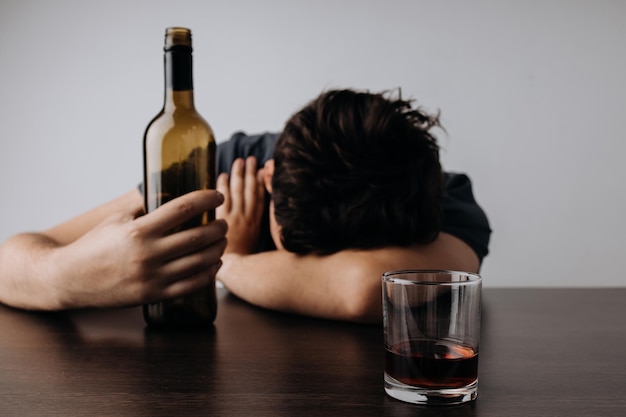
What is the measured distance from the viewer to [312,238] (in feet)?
3.48

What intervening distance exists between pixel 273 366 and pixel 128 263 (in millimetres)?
292

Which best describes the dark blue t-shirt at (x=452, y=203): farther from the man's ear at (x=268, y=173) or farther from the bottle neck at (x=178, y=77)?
the bottle neck at (x=178, y=77)

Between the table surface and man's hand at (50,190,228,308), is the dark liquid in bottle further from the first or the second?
man's hand at (50,190,228,308)

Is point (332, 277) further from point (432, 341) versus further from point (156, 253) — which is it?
point (432, 341)

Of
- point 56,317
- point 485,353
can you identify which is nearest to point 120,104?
point 56,317

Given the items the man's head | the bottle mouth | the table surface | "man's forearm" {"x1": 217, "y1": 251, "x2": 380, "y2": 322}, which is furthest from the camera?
the man's head

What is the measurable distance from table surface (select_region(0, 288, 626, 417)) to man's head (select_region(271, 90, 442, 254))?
0.19m

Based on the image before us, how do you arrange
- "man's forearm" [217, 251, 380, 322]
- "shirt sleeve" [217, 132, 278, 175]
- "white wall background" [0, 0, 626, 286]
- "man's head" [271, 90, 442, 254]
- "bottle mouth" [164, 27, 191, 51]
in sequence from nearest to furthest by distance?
"bottle mouth" [164, 27, 191, 51]
"man's forearm" [217, 251, 380, 322]
"man's head" [271, 90, 442, 254]
"shirt sleeve" [217, 132, 278, 175]
"white wall background" [0, 0, 626, 286]

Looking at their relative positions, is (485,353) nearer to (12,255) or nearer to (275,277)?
(275,277)

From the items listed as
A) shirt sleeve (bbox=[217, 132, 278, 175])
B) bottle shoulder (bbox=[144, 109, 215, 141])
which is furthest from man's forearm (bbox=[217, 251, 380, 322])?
shirt sleeve (bbox=[217, 132, 278, 175])

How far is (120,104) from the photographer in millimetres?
2734

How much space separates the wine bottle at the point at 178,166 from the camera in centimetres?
82

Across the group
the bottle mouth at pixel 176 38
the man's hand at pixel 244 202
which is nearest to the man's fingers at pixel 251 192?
the man's hand at pixel 244 202

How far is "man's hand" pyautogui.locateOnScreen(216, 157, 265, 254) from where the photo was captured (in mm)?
1384
